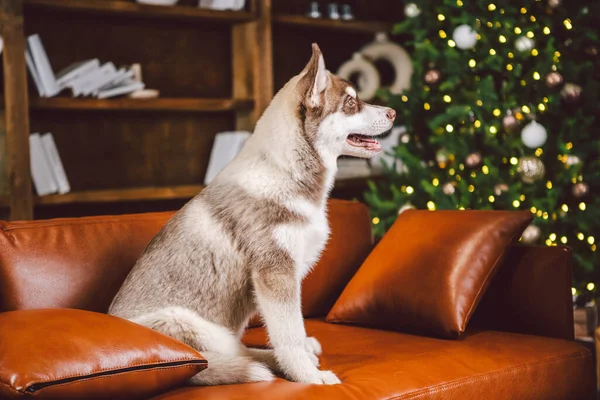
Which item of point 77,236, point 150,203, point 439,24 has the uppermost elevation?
point 439,24

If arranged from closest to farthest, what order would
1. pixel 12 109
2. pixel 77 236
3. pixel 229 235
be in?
pixel 229 235
pixel 77 236
pixel 12 109

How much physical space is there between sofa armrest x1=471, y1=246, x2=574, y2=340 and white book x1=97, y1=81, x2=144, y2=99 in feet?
7.26

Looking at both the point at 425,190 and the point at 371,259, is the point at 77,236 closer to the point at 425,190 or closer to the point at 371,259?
the point at 371,259

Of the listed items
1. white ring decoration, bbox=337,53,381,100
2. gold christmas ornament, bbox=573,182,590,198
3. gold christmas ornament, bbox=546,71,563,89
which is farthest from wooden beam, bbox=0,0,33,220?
gold christmas ornament, bbox=573,182,590,198

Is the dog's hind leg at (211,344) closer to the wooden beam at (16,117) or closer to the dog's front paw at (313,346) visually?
the dog's front paw at (313,346)

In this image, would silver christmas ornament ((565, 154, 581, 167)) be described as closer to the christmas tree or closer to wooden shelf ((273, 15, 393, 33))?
the christmas tree

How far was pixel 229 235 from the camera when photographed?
1941 millimetres

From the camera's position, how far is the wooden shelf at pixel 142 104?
3570 mm

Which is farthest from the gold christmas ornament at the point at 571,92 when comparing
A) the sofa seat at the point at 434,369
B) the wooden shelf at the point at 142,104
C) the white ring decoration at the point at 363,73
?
the sofa seat at the point at 434,369

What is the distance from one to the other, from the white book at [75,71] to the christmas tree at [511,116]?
5.51 feet

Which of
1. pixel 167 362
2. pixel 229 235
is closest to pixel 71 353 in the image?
pixel 167 362

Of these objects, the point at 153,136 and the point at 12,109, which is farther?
the point at 153,136

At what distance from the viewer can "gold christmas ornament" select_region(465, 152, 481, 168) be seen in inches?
151

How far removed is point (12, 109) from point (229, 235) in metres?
1.88
